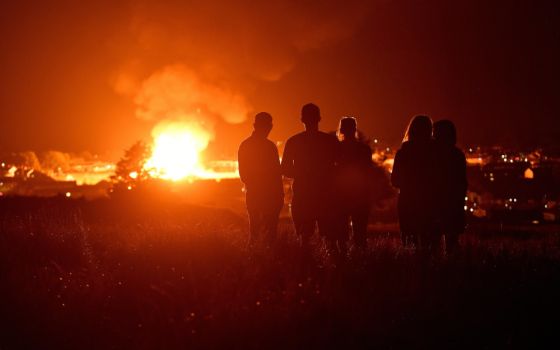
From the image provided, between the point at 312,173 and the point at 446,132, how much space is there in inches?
74.9

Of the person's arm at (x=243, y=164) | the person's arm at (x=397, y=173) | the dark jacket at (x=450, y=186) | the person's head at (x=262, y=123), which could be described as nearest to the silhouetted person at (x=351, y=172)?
the person's arm at (x=397, y=173)

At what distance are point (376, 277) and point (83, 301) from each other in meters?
2.99

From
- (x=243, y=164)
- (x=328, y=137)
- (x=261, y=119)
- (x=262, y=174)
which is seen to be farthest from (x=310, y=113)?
(x=243, y=164)

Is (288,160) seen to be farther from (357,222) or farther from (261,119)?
(357,222)

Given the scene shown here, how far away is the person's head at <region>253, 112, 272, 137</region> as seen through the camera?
7.32m

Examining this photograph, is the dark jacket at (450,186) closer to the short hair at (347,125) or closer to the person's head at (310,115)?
the short hair at (347,125)

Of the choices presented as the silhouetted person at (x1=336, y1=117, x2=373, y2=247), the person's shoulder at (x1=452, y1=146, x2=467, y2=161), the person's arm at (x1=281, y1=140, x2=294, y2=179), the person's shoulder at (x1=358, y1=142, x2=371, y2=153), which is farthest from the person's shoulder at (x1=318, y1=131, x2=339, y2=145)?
the person's shoulder at (x1=452, y1=146, x2=467, y2=161)

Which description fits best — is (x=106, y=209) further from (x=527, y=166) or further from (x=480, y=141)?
(x=480, y=141)

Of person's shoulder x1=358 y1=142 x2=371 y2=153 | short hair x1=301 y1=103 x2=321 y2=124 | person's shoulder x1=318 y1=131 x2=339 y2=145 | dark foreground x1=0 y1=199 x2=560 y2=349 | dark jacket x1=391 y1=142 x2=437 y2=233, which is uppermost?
short hair x1=301 y1=103 x2=321 y2=124

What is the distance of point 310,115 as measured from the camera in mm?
6789

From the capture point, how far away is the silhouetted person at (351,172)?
6.93 meters

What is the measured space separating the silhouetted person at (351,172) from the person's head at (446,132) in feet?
3.17

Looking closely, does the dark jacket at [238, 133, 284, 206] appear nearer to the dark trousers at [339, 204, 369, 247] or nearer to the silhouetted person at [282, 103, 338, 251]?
the silhouetted person at [282, 103, 338, 251]

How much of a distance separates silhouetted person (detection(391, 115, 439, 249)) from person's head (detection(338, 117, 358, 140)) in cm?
69
